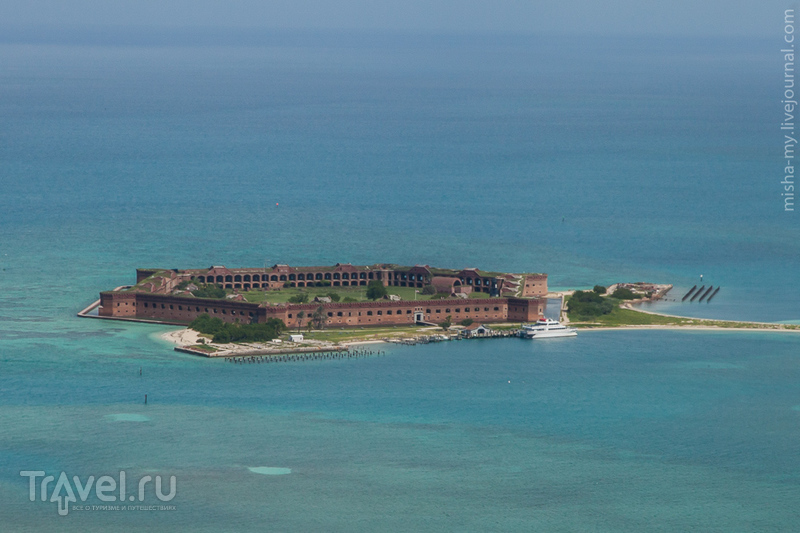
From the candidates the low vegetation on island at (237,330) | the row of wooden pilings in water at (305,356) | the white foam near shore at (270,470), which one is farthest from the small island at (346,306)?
the white foam near shore at (270,470)

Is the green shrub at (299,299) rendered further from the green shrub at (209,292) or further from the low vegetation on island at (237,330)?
the green shrub at (209,292)

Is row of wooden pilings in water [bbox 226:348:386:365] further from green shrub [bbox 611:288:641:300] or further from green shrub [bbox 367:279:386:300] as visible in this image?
green shrub [bbox 611:288:641:300]

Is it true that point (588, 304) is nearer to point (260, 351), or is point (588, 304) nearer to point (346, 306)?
point (346, 306)

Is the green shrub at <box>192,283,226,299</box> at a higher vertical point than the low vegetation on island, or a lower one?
higher

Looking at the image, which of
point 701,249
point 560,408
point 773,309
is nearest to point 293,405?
point 560,408

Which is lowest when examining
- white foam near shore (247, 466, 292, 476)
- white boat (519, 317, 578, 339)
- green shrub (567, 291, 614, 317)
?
white foam near shore (247, 466, 292, 476)

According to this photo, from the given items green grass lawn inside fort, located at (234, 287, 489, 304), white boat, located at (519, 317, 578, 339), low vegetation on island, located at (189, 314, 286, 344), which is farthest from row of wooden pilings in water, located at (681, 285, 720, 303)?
low vegetation on island, located at (189, 314, 286, 344)

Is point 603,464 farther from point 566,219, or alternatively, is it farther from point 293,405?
point 566,219
